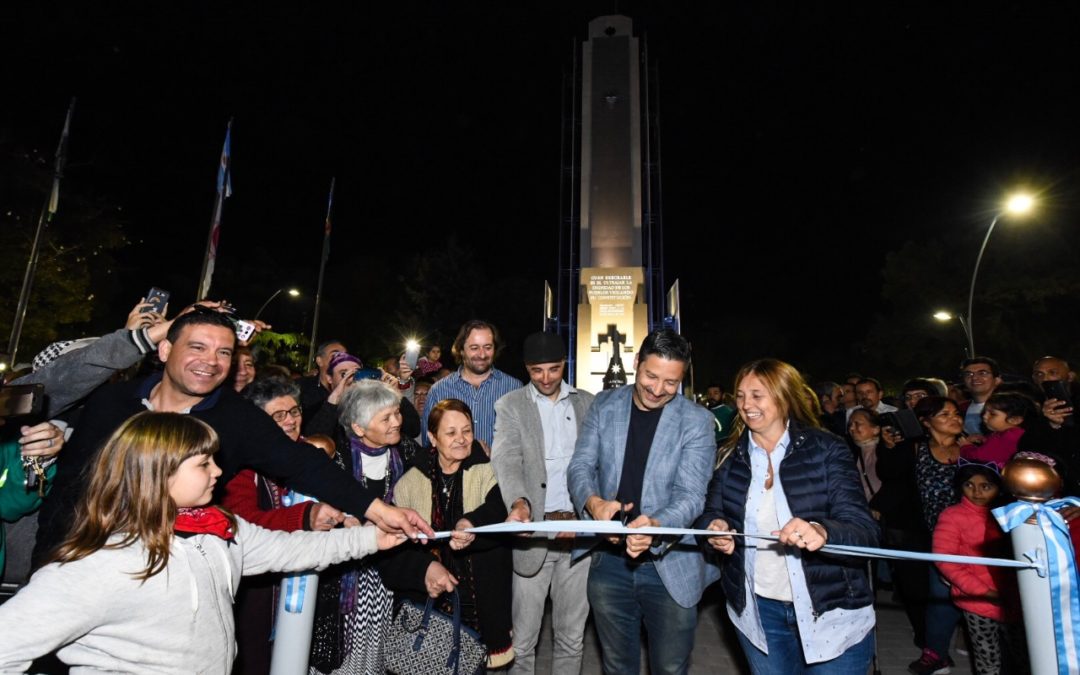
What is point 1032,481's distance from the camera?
85.8 inches

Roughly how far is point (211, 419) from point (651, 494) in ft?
7.51

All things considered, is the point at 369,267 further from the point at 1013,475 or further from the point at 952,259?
the point at 1013,475

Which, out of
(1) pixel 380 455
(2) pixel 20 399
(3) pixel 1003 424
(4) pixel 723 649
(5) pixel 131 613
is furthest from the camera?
(4) pixel 723 649

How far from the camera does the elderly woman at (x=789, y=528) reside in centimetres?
255

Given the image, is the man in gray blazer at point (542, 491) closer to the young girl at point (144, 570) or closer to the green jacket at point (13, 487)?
the young girl at point (144, 570)

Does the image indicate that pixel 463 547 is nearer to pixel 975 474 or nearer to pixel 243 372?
pixel 243 372

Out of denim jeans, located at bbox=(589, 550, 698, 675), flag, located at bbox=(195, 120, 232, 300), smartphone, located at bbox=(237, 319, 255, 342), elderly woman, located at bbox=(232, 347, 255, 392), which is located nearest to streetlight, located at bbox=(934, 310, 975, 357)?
denim jeans, located at bbox=(589, 550, 698, 675)

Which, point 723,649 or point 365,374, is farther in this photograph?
point 365,374

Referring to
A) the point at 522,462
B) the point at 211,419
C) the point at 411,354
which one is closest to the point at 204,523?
the point at 211,419

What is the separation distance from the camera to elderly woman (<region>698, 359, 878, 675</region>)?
101 inches

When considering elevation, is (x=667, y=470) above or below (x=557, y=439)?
below

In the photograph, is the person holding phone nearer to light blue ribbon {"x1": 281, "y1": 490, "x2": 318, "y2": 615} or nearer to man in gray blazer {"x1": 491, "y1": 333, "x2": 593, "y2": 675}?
man in gray blazer {"x1": 491, "y1": 333, "x2": 593, "y2": 675}

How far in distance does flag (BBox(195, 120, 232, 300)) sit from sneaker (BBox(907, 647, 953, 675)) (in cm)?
1042

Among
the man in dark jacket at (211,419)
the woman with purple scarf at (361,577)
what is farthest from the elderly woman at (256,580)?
the woman with purple scarf at (361,577)
